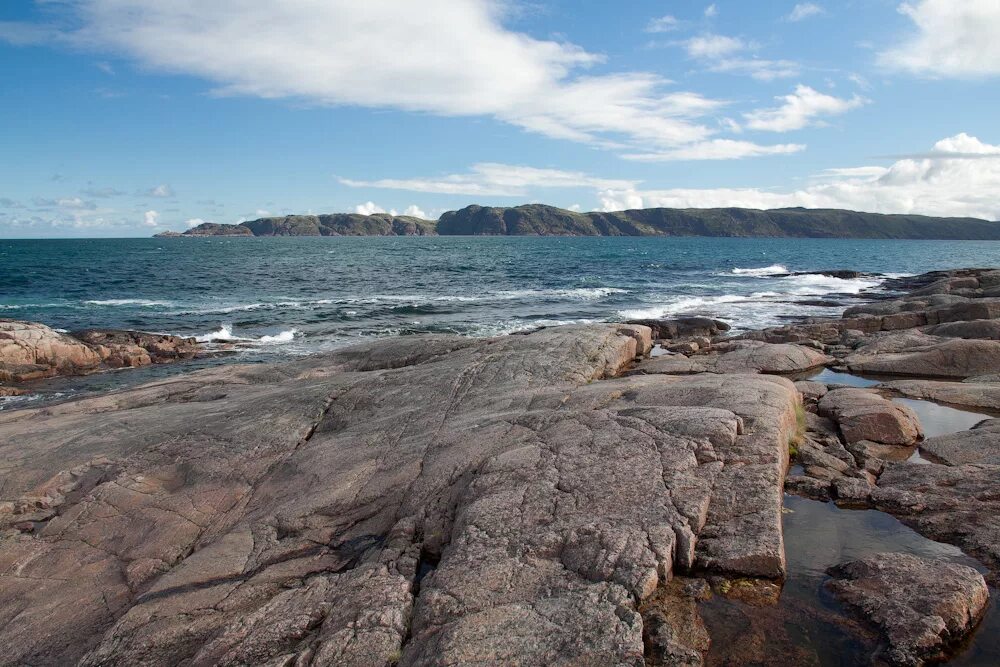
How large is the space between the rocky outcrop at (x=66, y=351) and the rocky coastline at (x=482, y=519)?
1213 cm

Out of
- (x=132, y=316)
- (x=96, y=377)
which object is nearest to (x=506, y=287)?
(x=132, y=316)

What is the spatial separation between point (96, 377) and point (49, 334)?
11.5ft

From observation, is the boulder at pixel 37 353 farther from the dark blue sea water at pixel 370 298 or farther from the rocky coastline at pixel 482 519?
the rocky coastline at pixel 482 519

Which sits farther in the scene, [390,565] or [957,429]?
[957,429]

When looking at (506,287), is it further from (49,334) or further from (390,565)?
(390,565)

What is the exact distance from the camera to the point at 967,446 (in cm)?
1048

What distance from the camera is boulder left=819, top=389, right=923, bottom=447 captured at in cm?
1142

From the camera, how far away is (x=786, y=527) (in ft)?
26.9

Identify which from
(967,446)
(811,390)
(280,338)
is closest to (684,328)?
(811,390)

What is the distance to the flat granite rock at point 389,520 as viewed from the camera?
6.20m

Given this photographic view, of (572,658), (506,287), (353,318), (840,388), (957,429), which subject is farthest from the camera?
(506,287)

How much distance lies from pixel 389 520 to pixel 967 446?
9.92 metres

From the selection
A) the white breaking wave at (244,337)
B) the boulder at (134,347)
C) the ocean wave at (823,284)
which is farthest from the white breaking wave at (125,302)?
the ocean wave at (823,284)

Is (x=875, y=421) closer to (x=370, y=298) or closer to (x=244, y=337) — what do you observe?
(x=244, y=337)
